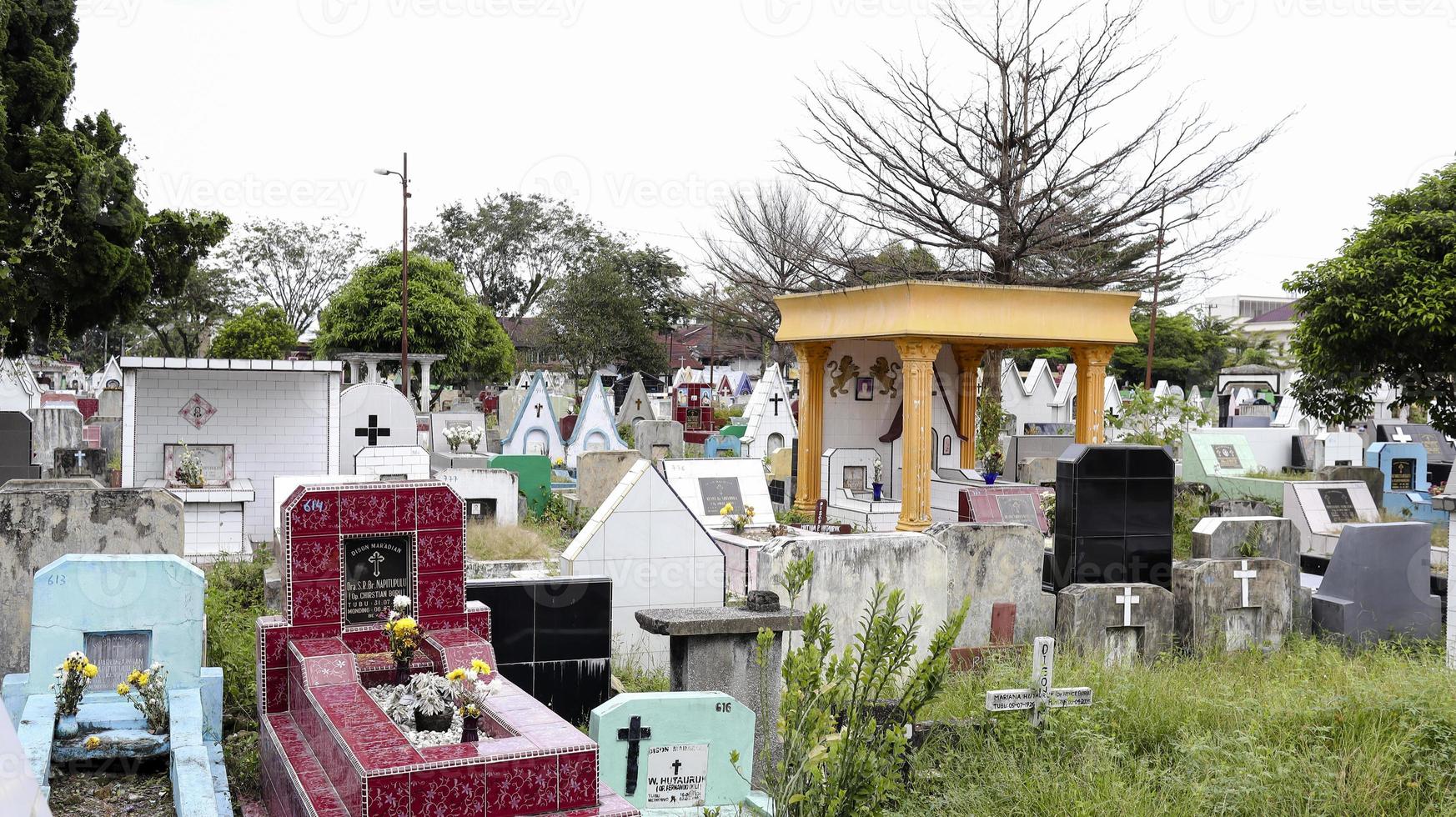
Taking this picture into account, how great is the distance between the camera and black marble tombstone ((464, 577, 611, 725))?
7.08 metres

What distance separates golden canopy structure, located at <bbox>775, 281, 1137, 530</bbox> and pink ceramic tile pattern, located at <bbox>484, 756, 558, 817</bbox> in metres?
10.5

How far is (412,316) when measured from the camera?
34656 millimetres

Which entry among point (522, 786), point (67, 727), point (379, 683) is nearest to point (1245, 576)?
point (522, 786)

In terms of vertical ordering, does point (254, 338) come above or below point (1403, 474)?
above

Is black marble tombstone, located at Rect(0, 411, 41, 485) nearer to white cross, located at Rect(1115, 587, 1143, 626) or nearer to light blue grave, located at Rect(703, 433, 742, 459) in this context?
light blue grave, located at Rect(703, 433, 742, 459)

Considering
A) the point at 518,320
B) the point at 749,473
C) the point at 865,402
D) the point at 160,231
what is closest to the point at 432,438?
the point at 160,231

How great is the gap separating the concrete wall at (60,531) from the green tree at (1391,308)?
1525cm

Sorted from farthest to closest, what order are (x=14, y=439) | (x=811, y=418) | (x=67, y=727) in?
(x=811, y=418)
(x=14, y=439)
(x=67, y=727)

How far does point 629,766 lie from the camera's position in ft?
17.7

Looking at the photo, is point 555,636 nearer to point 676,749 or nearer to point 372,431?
point 676,749

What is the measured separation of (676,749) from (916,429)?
31.9 feet

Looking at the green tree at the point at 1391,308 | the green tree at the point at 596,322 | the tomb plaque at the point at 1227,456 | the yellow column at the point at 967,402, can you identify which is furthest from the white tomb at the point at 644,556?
the green tree at the point at 596,322

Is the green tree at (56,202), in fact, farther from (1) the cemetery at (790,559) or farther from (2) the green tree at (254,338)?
(2) the green tree at (254,338)

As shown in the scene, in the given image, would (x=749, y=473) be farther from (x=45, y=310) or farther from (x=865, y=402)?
(x=45, y=310)
